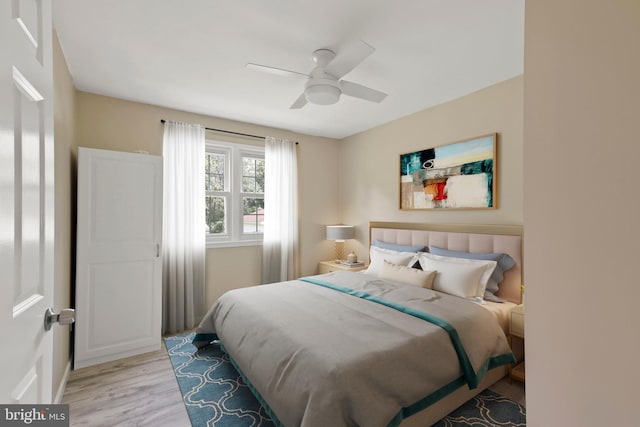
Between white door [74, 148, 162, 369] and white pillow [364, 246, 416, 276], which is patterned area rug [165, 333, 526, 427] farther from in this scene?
white pillow [364, 246, 416, 276]

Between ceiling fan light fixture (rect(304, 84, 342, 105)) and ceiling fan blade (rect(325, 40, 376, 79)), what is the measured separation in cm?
12

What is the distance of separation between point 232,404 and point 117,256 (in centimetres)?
173

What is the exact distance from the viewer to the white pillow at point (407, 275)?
2.81 m

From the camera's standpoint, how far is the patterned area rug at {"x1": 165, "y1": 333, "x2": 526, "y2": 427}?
189 centimetres

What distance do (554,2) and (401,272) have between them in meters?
2.50

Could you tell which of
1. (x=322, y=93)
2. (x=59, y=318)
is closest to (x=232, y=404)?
(x=59, y=318)

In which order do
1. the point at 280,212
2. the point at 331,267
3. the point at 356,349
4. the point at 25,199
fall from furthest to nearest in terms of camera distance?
the point at 331,267 < the point at 280,212 < the point at 356,349 < the point at 25,199

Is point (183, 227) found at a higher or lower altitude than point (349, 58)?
lower

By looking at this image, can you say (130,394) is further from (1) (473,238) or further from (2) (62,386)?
(1) (473,238)

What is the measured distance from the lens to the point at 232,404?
2.08m

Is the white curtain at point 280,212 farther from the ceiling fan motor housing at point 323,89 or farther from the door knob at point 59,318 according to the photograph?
the door knob at point 59,318

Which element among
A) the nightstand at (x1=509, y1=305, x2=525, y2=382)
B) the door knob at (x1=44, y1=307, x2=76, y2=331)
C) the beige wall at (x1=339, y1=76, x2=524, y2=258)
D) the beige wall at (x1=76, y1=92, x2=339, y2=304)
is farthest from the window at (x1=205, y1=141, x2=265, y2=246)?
the nightstand at (x1=509, y1=305, x2=525, y2=382)

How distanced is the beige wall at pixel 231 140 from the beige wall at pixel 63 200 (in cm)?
29

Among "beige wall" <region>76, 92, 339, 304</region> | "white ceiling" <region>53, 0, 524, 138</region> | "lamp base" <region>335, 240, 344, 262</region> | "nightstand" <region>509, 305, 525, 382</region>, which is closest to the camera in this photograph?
"white ceiling" <region>53, 0, 524, 138</region>
